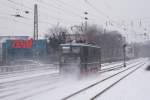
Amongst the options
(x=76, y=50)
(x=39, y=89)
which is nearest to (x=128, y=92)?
(x=39, y=89)

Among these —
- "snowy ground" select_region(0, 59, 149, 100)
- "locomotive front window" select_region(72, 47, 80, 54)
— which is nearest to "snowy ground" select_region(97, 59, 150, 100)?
"snowy ground" select_region(0, 59, 149, 100)

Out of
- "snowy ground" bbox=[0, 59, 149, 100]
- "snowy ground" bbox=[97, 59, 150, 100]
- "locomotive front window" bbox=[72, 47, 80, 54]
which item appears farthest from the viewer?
"locomotive front window" bbox=[72, 47, 80, 54]

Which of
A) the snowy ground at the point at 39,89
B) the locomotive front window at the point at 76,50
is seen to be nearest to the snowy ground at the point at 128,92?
the snowy ground at the point at 39,89

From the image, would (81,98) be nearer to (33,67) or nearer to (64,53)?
(64,53)

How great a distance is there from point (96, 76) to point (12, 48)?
115ft

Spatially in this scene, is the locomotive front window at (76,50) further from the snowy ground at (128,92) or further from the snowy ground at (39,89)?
the snowy ground at (128,92)

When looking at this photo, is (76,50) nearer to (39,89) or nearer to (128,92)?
(39,89)

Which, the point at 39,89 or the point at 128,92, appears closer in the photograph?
the point at 128,92

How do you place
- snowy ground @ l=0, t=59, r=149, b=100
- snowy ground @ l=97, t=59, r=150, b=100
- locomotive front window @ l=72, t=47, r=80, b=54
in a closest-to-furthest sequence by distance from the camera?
snowy ground @ l=97, t=59, r=150, b=100 → snowy ground @ l=0, t=59, r=149, b=100 → locomotive front window @ l=72, t=47, r=80, b=54

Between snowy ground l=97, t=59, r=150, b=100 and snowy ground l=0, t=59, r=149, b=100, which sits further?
snowy ground l=0, t=59, r=149, b=100

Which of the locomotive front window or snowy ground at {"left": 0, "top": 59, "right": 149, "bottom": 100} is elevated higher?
the locomotive front window

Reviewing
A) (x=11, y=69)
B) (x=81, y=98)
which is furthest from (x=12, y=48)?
(x=81, y=98)

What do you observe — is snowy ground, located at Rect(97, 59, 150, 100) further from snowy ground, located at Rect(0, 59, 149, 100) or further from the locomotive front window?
the locomotive front window

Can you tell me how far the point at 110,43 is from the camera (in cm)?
10594
